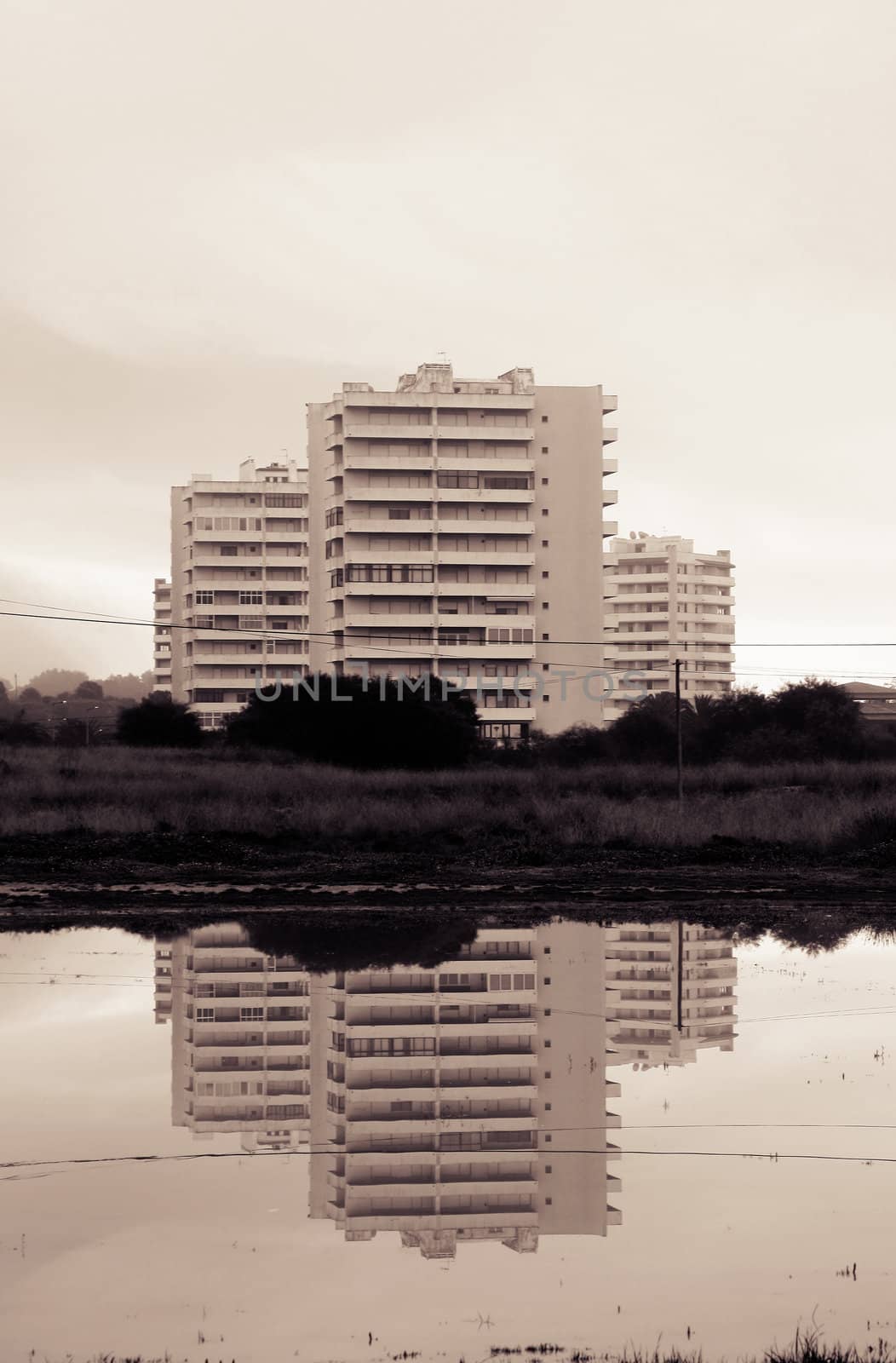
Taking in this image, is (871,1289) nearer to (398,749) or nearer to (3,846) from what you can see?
(3,846)

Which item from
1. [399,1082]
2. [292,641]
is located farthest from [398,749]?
[399,1082]

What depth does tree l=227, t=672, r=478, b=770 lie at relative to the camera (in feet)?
254

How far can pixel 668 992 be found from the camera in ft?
48.4

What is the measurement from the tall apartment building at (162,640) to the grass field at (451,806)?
342ft

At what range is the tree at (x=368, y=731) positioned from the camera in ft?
254

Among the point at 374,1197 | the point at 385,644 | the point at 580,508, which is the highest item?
the point at 580,508

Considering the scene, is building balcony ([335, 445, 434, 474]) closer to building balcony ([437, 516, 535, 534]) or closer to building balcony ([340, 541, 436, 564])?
building balcony ([437, 516, 535, 534])

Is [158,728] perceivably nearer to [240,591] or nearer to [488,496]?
[488,496]

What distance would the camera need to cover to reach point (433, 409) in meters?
116

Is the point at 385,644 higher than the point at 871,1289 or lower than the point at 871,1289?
higher

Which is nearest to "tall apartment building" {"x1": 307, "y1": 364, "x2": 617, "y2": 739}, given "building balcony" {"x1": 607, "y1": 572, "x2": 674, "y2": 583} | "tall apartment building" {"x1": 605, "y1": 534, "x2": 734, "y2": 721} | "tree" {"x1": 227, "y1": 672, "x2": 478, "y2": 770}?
"tree" {"x1": 227, "y1": 672, "x2": 478, "y2": 770}

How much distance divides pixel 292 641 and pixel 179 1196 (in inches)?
4995

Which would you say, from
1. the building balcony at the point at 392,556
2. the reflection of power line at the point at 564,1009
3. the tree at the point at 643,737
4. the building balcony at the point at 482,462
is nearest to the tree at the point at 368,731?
the tree at the point at 643,737

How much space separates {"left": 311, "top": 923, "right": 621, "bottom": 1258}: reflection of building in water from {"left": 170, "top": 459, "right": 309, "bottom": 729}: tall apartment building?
11869cm
